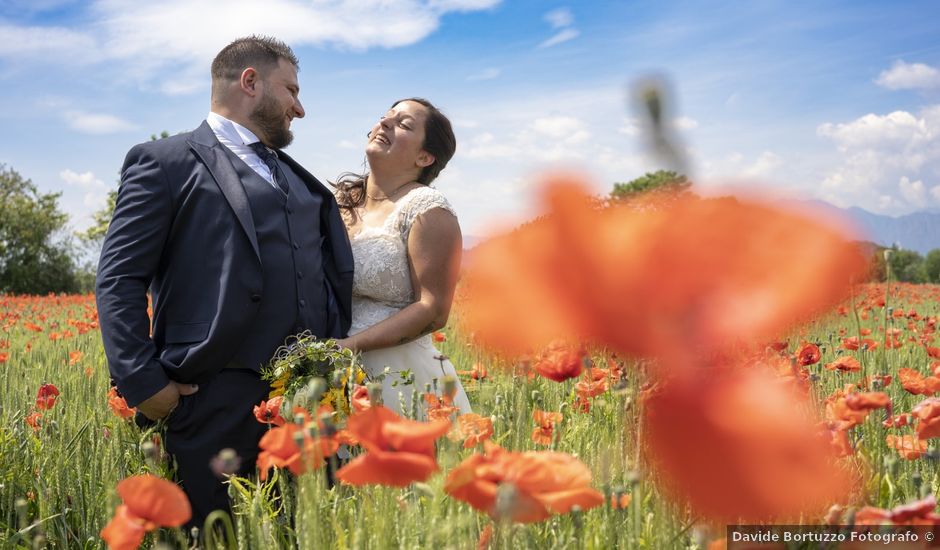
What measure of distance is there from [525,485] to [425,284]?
7.25ft

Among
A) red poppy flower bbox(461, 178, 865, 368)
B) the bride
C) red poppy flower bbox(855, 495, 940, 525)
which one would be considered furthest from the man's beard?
red poppy flower bbox(461, 178, 865, 368)

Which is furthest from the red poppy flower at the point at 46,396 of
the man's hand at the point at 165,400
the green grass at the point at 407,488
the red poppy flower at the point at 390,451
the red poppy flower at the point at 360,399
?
the red poppy flower at the point at 390,451

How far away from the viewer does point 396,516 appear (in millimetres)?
1279

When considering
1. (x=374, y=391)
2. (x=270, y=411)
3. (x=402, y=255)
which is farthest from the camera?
(x=402, y=255)

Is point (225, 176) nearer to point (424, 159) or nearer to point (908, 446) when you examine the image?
point (424, 159)

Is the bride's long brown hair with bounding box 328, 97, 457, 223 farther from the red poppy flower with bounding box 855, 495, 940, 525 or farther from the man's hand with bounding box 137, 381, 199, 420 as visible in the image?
the red poppy flower with bounding box 855, 495, 940, 525

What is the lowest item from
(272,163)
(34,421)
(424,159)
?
(34,421)

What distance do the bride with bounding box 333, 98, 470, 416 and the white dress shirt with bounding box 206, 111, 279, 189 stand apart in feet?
1.95

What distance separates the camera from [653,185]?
1.03 feet

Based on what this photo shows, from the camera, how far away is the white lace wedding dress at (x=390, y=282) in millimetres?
3016

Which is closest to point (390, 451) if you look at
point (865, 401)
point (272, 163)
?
point (865, 401)

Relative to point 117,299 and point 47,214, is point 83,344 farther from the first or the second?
point 47,214

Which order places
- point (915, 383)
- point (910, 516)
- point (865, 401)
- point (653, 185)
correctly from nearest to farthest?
point (653, 185) < point (910, 516) < point (865, 401) < point (915, 383)

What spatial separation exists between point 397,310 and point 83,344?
4.06 meters
